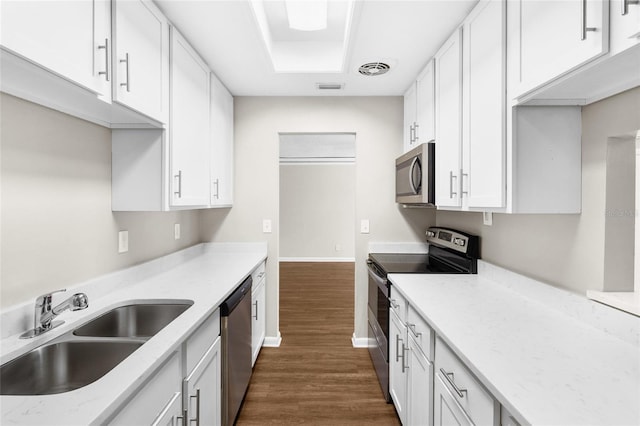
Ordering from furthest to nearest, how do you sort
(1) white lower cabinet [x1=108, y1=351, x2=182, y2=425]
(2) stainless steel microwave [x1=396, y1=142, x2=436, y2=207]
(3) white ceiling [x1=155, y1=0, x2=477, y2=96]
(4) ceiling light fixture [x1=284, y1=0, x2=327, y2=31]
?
(2) stainless steel microwave [x1=396, y1=142, x2=436, y2=207]
(4) ceiling light fixture [x1=284, y1=0, x2=327, y2=31]
(3) white ceiling [x1=155, y1=0, x2=477, y2=96]
(1) white lower cabinet [x1=108, y1=351, x2=182, y2=425]

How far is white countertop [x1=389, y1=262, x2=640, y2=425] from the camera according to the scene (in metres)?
0.76

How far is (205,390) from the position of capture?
1.44m

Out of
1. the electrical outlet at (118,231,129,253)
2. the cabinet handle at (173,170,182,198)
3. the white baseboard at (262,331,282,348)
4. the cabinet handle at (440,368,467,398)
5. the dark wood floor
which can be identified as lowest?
the dark wood floor

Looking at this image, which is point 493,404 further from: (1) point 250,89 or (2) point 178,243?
→ (1) point 250,89

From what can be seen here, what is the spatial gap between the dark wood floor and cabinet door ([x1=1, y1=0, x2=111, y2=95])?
6.56 feet

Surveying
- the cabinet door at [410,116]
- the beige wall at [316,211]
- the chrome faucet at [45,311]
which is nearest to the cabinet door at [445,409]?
the chrome faucet at [45,311]

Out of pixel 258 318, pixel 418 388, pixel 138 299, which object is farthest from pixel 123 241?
pixel 418 388

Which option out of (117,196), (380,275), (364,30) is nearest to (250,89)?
(364,30)

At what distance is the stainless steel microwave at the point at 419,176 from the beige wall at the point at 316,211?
174 inches

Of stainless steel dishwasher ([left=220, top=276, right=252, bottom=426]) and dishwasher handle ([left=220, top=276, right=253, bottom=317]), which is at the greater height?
dishwasher handle ([left=220, top=276, right=253, bottom=317])

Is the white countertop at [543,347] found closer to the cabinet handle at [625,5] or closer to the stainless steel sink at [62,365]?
the cabinet handle at [625,5]

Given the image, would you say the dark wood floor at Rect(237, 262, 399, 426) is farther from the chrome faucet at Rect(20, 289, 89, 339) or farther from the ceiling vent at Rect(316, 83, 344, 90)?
the ceiling vent at Rect(316, 83, 344, 90)

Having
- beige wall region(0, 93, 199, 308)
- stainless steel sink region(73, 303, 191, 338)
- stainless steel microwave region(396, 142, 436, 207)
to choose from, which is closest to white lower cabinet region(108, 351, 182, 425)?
stainless steel sink region(73, 303, 191, 338)

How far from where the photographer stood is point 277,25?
2.30m
